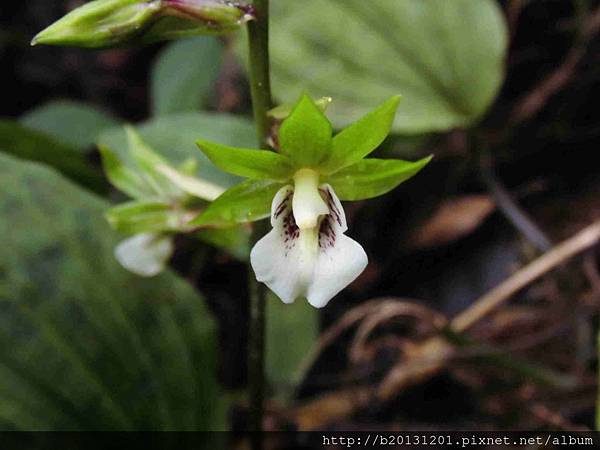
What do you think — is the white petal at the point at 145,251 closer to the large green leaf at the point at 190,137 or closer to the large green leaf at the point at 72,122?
the large green leaf at the point at 190,137

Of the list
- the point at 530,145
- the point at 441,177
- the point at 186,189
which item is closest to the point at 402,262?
the point at 441,177

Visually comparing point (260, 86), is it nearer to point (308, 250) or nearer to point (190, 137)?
point (308, 250)

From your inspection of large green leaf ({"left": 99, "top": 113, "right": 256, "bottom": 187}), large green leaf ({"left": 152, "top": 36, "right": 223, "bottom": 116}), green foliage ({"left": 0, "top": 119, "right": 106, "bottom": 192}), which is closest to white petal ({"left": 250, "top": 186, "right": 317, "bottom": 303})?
large green leaf ({"left": 99, "top": 113, "right": 256, "bottom": 187})

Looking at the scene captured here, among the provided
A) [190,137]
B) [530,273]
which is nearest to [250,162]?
[190,137]

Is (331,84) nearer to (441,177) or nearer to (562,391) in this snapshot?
(441,177)

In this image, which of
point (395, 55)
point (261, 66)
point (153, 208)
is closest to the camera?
point (261, 66)
